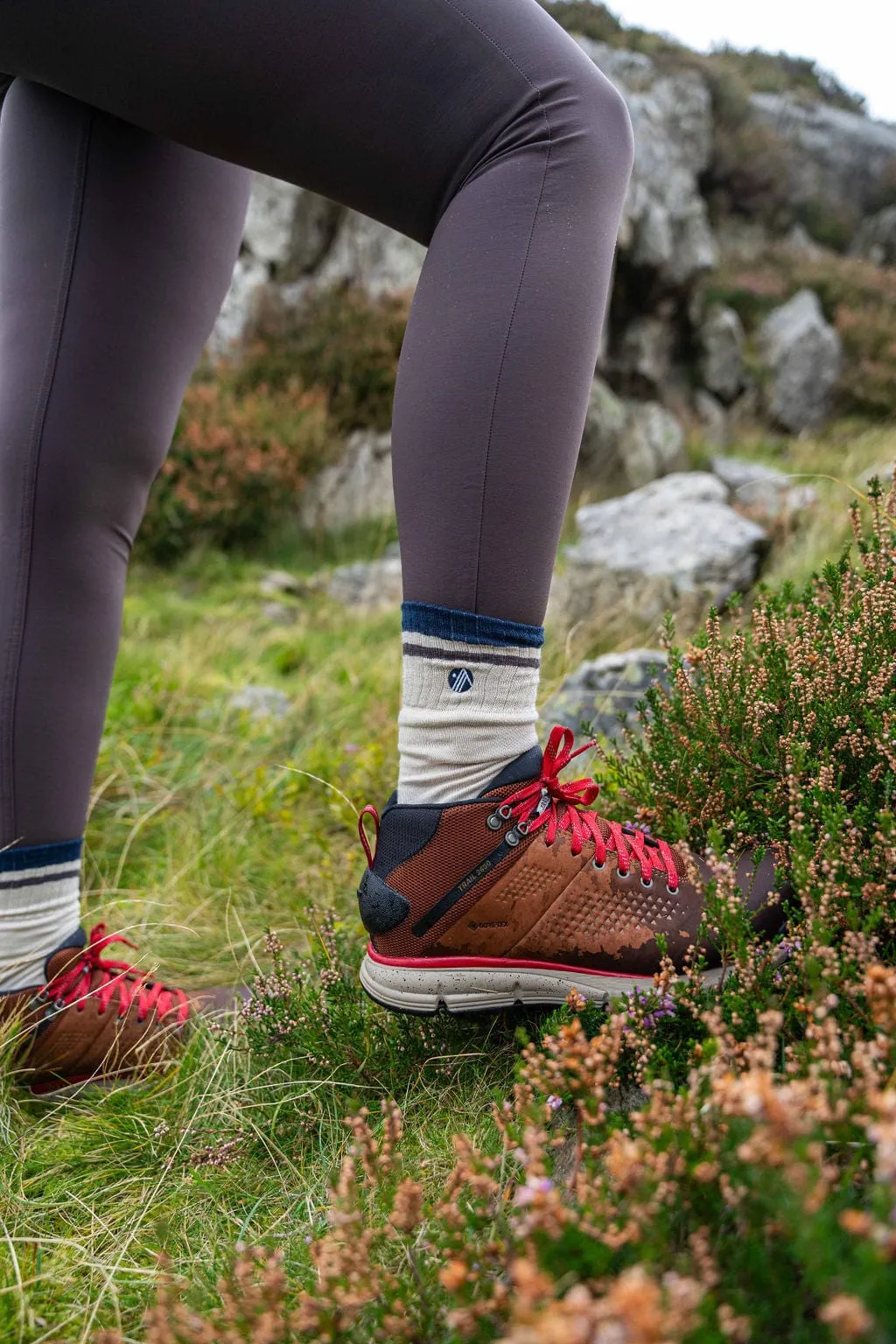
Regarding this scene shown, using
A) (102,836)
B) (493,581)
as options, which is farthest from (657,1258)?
(102,836)

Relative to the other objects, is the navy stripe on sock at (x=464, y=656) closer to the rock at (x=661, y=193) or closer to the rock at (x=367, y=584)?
the rock at (x=367, y=584)

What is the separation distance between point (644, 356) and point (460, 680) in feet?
35.0

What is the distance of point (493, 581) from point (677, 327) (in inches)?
452

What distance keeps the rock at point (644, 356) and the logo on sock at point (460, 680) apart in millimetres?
10534

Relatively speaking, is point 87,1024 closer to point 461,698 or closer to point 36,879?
point 36,879

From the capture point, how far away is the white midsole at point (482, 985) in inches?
44.9

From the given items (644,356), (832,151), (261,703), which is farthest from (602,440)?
(832,151)

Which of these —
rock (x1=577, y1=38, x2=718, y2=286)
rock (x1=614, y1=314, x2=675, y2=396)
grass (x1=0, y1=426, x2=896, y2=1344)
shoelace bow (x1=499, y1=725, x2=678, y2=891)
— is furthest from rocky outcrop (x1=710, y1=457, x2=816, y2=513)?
rock (x1=577, y1=38, x2=718, y2=286)

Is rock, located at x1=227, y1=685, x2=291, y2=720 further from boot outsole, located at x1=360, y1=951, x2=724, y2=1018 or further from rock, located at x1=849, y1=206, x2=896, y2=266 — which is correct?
rock, located at x1=849, y1=206, x2=896, y2=266

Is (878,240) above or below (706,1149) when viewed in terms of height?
above

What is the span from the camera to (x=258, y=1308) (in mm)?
677

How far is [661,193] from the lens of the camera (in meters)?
11.1

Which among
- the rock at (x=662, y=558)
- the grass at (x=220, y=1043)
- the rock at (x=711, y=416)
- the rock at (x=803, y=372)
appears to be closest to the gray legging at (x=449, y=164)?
the grass at (x=220, y=1043)

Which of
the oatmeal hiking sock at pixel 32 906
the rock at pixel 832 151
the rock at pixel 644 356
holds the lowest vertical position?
the oatmeal hiking sock at pixel 32 906
